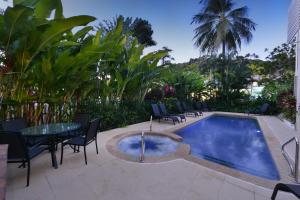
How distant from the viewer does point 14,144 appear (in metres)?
3.21

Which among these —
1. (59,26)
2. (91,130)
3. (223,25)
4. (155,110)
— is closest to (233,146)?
(155,110)

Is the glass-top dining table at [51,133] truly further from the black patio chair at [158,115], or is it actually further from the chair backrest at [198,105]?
the chair backrest at [198,105]

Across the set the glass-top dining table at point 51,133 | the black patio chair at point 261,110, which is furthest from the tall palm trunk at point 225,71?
the glass-top dining table at point 51,133

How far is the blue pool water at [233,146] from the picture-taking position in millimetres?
5180

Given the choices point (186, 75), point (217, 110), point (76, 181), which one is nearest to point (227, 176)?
point (76, 181)

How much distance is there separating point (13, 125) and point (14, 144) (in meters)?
1.37

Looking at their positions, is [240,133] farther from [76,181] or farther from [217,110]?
[76,181]

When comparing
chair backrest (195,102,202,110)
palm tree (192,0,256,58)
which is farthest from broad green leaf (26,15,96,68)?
palm tree (192,0,256,58)

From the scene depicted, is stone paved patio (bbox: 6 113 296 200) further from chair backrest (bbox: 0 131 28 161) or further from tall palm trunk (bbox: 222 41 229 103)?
tall palm trunk (bbox: 222 41 229 103)

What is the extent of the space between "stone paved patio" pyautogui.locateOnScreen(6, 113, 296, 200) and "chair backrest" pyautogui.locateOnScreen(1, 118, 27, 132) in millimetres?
754

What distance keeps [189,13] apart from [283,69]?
8.63 metres

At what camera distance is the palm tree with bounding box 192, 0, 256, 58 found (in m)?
16.5

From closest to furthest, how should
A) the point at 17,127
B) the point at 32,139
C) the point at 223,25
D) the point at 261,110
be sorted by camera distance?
the point at 32,139, the point at 17,127, the point at 261,110, the point at 223,25

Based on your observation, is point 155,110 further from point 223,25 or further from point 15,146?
point 223,25
